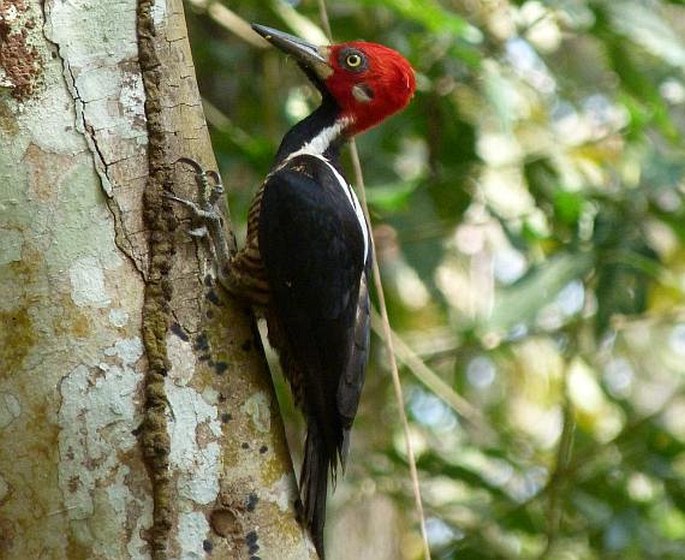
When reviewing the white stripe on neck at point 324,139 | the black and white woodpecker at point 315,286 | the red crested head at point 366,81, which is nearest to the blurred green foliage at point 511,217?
the red crested head at point 366,81

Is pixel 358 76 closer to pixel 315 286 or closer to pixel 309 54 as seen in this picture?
pixel 309 54

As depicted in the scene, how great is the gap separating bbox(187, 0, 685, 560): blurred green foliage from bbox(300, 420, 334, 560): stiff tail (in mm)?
951

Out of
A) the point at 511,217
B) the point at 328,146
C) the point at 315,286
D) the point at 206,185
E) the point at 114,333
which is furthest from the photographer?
the point at 511,217

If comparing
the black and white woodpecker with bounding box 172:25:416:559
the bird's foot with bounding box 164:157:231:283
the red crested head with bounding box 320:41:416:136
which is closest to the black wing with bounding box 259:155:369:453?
the black and white woodpecker with bounding box 172:25:416:559

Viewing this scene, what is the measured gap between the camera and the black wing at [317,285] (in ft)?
9.90

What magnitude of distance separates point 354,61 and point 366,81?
0.23 feet

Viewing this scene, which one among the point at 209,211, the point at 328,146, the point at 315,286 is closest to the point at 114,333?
the point at 209,211

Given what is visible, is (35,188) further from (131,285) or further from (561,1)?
(561,1)

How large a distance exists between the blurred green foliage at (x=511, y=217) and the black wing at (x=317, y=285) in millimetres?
595

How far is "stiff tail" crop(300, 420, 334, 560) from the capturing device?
2.63m

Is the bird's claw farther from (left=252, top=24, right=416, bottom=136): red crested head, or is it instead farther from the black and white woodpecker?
(left=252, top=24, right=416, bottom=136): red crested head

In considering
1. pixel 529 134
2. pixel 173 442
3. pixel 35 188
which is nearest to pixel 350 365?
pixel 173 442

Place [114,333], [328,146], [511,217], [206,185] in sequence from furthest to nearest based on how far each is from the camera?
[511,217], [328,146], [206,185], [114,333]

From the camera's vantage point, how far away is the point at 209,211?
2.77 metres
